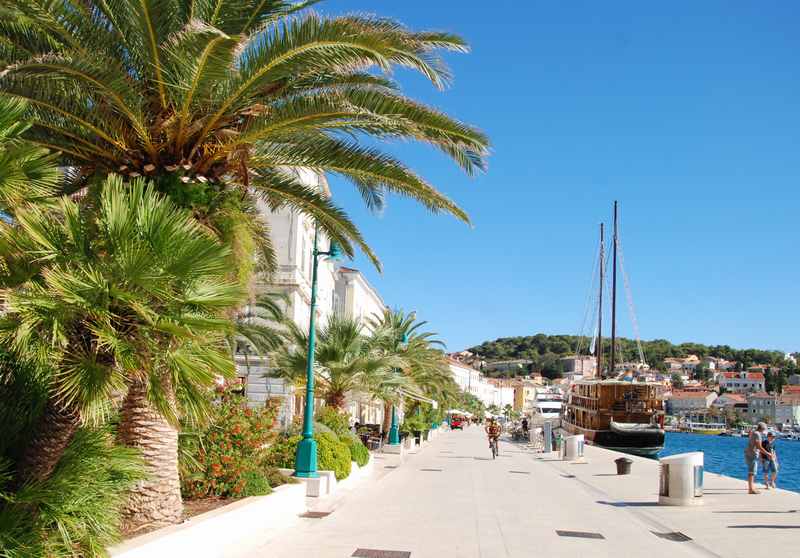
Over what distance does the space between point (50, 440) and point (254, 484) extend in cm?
581

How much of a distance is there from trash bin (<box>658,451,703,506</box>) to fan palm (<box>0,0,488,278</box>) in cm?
896

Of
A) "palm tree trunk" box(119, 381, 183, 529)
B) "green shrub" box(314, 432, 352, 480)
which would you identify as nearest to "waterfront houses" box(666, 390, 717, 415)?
"green shrub" box(314, 432, 352, 480)

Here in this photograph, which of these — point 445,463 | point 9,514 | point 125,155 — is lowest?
point 445,463

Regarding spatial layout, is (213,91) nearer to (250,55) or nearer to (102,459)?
(250,55)

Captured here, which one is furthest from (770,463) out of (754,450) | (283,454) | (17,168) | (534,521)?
(17,168)

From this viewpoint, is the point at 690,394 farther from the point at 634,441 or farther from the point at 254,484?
the point at 254,484

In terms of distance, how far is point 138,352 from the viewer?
23.6 feet

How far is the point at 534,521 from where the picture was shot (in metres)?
13.9

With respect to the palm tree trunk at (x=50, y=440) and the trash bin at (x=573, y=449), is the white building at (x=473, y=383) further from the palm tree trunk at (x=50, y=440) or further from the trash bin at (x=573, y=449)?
the palm tree trunk at (x=50, y=440)

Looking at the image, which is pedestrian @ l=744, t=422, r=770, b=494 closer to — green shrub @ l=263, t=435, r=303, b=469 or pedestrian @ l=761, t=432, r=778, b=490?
pedestrian @ l=761, t=432, r=778, b=490

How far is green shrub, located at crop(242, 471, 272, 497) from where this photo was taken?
12.3 m

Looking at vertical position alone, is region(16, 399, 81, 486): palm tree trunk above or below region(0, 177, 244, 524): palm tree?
below

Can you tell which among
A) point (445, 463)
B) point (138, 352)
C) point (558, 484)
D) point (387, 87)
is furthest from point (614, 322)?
point (138, 352)

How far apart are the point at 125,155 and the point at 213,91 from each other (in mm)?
1591
